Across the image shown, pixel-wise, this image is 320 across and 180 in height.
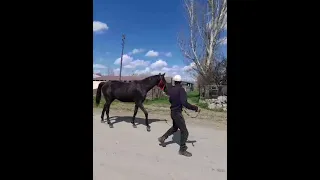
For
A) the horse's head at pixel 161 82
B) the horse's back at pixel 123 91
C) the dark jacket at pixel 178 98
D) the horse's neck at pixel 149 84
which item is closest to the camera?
the dark jacket at pixel 178 98

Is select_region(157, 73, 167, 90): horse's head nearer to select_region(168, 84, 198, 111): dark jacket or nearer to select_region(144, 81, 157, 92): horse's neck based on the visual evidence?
select_region(144, 81, 157, 92): horse's neck

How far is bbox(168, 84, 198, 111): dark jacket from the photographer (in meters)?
4.00

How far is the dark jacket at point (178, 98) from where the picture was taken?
400 centimetres

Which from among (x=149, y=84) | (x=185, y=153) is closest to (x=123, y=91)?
(x=149, y=84)

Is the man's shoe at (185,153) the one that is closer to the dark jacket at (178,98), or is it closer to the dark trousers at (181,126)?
the dark trousers at (181,126)

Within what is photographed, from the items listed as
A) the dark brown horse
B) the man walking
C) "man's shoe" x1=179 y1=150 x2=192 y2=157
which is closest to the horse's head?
the dark brown horse

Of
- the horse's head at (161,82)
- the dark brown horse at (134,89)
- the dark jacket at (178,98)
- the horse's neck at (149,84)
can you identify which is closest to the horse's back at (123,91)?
the dark brown horse at (134,89)

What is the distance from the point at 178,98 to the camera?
4.04 meters

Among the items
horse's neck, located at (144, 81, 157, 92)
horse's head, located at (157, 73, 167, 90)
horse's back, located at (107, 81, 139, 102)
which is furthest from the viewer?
horse's back, located at (107, 81, 139, 102)

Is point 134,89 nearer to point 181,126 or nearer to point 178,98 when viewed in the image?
point 178,98

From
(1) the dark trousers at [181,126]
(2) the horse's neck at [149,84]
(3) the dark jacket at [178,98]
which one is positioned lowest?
(1) the dark trousers at [181,126]

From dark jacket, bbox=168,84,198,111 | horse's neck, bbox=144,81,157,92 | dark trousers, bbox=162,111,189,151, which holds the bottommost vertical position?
dark trousers, bbox=162,111,189,151
